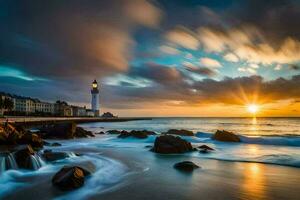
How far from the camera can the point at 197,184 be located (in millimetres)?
10367

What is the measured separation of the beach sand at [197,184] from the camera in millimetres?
8977

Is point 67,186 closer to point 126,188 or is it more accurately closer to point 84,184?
point 84,184

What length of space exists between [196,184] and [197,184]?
41 millimetres

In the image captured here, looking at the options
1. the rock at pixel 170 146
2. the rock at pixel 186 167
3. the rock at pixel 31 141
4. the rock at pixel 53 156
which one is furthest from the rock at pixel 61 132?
the rock at pixel 186 167

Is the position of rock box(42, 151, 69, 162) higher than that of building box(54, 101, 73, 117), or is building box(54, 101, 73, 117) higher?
building box(54, 101, 73, 117)

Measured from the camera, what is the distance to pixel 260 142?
2739 cm

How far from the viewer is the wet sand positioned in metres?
8.98

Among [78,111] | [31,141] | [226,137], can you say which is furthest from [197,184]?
[78,111]

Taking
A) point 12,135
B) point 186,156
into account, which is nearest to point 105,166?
point 186,156

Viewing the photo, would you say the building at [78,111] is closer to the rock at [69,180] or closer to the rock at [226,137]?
the rock at [226,137]

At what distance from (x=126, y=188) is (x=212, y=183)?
338 centimetres

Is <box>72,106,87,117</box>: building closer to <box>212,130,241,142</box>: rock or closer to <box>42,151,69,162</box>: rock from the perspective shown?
<box>212,130,241,142</box>: rock

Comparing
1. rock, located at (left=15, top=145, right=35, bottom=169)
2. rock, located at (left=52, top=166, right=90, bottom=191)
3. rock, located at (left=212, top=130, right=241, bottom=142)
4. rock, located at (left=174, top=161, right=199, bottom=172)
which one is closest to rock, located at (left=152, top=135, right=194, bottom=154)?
rock, located at (left=174, top=161, right=199, bottom=172)

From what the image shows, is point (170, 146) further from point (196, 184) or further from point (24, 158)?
point (24, 158)
